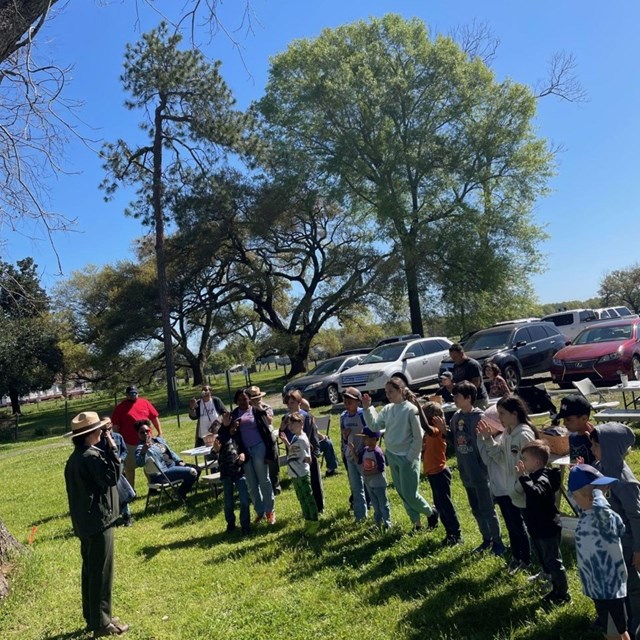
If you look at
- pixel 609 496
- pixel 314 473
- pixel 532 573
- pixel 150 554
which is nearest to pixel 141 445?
pixel 150 554

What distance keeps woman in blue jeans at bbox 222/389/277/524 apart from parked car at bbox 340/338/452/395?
31.1 feet

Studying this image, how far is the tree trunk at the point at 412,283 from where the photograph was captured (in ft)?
95.3

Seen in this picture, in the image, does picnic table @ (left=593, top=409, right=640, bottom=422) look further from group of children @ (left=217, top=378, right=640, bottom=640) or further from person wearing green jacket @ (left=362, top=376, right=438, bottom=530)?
person wearing green jacket @ (left=362, top=376, right=438, bottom=530)

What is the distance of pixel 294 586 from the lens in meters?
5.18

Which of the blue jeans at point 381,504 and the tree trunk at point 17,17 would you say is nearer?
the tree trunk at point 17,17

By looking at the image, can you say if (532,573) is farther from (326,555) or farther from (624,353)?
(624,353)

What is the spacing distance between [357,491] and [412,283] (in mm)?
24204

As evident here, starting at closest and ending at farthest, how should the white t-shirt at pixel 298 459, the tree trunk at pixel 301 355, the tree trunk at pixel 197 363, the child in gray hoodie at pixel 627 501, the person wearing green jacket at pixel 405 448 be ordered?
the child in gray hoodie at pixel 627 501 → the person wearing green jacket at pixel 405 448 → the white t-shirt at pixel 298 459 → the tree trunk at pixel 301 355 → the tree trunk at pixel 197 363

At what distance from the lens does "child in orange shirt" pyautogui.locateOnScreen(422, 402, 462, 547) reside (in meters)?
5.42

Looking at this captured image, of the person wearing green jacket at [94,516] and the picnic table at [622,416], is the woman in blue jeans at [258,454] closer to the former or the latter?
the person wearing green jacket at [94,516]

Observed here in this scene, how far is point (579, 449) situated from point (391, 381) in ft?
7.34

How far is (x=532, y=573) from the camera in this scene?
14.7ft

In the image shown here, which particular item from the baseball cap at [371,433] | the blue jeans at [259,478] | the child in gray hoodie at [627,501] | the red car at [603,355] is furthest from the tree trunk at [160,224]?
the child in gray hoodie at [627,501]

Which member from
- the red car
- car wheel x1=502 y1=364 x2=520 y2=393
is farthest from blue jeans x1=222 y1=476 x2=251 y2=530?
car wheel x1=502 y1=364 x2=520 y2=393
